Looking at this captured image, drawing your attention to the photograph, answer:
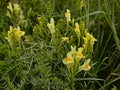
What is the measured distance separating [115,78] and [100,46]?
0.87ft

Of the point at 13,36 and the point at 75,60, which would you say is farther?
the point at 13,36

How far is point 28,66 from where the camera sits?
1598 mm

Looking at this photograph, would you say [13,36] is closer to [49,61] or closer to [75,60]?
[49,61]

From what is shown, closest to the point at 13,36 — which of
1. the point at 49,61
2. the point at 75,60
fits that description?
the point at 49,61

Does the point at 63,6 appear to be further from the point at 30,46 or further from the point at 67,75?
the point at 67,75

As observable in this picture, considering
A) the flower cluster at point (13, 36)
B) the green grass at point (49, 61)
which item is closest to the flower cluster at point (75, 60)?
the green grass at point (49, 61)

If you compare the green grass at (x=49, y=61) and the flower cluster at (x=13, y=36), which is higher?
the flower cluster at (x=13, y=36)

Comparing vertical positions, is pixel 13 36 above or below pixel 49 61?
above

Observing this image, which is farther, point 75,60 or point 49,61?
point 49,61

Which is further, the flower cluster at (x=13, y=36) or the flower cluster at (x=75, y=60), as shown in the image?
the flower cluster at (x=13, y=36)

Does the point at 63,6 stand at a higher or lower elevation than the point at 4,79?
higher

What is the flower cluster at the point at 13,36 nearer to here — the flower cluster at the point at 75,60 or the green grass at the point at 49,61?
the green grass at the point at 49,61

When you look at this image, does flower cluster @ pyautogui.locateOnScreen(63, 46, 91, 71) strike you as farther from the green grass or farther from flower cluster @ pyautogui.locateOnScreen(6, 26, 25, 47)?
flower cluster @ pyautogui.locateOnScreen(6, 26, 25, 47)

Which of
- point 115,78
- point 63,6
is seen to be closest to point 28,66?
point 115,78
